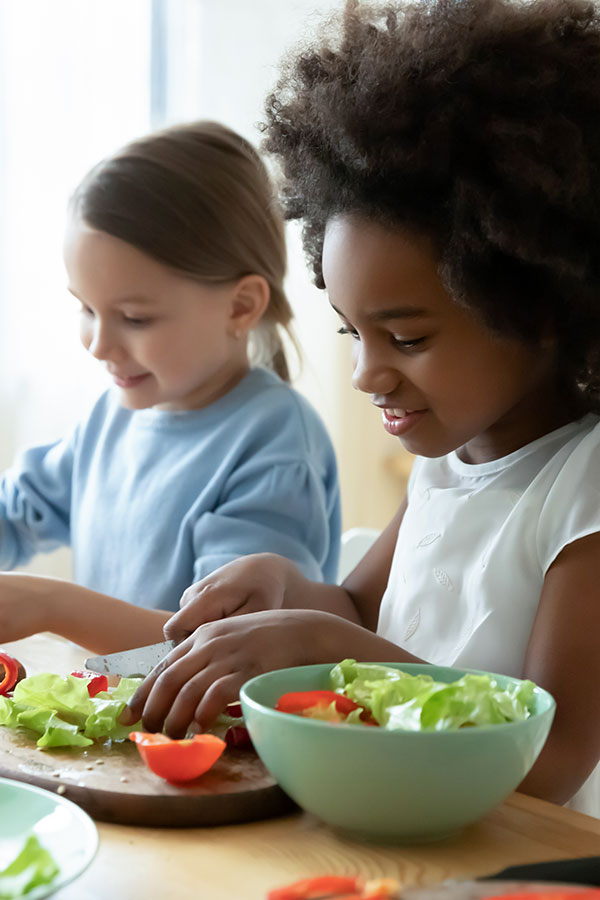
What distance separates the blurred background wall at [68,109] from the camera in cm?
248

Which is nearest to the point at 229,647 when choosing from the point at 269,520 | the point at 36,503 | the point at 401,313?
the point at 401,313

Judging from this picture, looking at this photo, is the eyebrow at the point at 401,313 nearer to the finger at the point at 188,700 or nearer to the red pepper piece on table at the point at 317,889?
the finger at the point at 188,700

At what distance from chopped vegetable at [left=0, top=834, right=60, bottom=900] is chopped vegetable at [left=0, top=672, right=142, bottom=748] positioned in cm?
21

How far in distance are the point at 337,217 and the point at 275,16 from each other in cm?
228

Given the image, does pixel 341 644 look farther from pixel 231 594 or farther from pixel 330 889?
pixel 330 889

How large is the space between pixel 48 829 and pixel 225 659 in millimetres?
207

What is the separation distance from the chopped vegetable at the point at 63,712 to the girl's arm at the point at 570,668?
1.00ft

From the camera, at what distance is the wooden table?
0.54 m

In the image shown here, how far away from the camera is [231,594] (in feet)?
2.99

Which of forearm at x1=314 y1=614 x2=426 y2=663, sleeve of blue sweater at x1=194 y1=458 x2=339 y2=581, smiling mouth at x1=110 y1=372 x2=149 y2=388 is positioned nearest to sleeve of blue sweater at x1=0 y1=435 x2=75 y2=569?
smiling mouth at x1=110 y1=372 x2=149 y2=388

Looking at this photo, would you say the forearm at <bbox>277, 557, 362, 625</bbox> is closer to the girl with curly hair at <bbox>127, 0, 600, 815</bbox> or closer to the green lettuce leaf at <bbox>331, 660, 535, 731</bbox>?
the girl with curly hair at <bbox>127, 0, 600, 815</bbox>

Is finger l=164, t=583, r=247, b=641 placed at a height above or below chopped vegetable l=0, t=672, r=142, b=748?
above

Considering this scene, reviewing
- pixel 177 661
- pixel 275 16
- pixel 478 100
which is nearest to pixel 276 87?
pixel 478 100

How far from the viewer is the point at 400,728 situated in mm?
602
